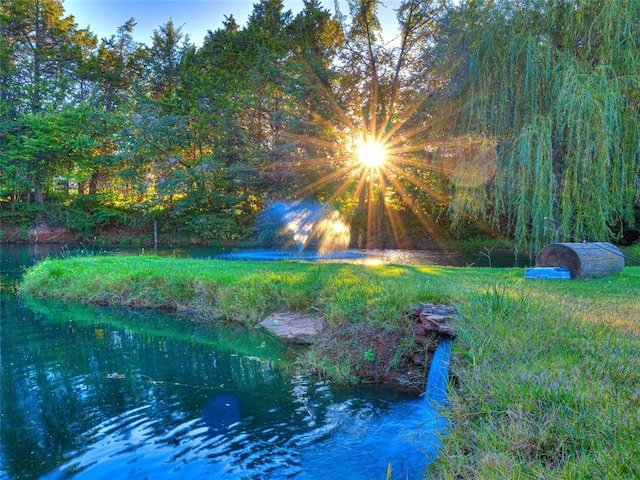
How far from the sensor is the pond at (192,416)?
362 centimetres

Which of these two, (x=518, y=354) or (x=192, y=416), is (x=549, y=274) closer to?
(x=518, y=354)

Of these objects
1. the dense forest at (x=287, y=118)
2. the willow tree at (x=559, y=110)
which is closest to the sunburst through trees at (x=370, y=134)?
the dense forest at (x=287, y=118)

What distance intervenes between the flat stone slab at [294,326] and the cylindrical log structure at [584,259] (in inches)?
220

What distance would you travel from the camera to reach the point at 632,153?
1072 cm

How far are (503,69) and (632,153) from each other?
3.96 meters

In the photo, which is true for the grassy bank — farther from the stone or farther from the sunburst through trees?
the sunburst through trees

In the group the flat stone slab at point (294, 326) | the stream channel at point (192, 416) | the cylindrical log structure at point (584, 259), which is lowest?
the stream channel at point (192, 416)

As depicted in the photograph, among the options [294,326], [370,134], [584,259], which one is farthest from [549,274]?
[370,134]

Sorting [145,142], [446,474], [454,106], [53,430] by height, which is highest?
[145,142]

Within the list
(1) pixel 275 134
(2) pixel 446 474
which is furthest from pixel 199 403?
(1) pixel 275 134

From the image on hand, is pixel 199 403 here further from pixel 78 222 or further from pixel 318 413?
pixel 78 222

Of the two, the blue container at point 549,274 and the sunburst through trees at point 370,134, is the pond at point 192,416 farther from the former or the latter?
the sunburst through trees at point 370,134

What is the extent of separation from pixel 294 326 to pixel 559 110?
8703 millimetres

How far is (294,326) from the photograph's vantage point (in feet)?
23.9
